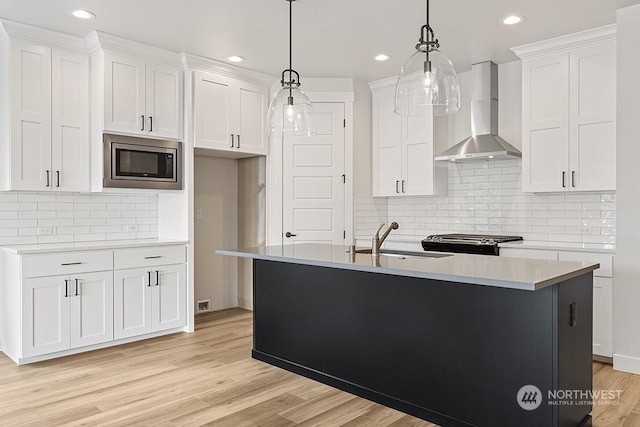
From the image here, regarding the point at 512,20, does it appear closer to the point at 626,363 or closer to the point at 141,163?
the point at 626,363

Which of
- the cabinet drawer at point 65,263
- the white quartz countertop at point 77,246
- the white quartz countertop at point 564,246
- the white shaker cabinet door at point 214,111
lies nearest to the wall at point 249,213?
the white shaker cabinet door at point 214,111

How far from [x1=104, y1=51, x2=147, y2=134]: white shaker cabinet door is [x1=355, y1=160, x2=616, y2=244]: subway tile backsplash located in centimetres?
249

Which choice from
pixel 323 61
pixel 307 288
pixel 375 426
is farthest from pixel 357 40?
pixel 375 426

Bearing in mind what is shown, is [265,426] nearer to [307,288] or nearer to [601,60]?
[307,288]

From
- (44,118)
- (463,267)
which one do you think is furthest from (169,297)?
(463,267)

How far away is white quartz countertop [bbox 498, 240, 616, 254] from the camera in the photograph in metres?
3.74

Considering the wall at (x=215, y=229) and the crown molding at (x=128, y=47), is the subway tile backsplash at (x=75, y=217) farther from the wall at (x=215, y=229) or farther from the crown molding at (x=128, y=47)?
the crown molding at (x=128, y=47)

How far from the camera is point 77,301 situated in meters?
3.97

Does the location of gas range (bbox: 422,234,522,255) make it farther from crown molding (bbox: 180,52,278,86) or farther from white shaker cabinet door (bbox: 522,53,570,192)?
crown molding (bbox: 180,52,278,86)

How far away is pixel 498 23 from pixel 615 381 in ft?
9.27

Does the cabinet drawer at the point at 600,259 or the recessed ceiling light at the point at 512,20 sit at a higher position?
the recessed ceiling light at the point at 512,20

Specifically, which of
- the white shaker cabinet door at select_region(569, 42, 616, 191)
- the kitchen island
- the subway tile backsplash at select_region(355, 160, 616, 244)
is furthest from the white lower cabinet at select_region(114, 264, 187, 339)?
the white shaker cabinet door at select_region(569, 42, 616, 191)

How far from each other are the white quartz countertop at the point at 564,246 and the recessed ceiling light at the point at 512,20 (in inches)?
72.5

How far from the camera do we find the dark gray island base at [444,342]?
7.70 ft
